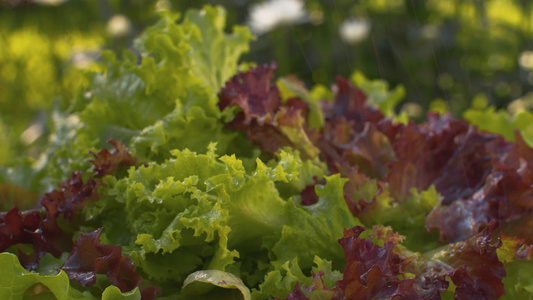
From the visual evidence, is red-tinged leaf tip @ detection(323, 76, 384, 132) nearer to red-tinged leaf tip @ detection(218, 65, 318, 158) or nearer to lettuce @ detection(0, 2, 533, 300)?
lettuce @ detection(0, 2, 533, 300)

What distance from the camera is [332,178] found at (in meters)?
1.17

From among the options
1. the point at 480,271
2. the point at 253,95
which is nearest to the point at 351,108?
the point at 253,95

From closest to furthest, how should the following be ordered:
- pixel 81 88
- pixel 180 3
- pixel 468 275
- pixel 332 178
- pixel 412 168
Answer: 1. pixel 468 275
2. pixel 332 178
3. pixel 412 168
4. pixel 81 88
5. pixel 180 3

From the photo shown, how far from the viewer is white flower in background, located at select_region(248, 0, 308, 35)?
3.49 meters

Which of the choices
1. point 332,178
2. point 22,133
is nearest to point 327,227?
point 332,178

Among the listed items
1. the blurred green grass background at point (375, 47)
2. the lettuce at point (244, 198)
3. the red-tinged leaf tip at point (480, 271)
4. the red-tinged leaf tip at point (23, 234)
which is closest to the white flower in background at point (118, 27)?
the blurred green grass background at point (375, 47)

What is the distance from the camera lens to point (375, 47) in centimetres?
393

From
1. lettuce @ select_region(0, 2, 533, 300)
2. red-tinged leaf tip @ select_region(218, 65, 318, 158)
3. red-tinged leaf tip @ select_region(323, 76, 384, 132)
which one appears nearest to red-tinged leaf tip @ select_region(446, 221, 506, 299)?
lettuce @ select_region(0, 2, 533, 300)

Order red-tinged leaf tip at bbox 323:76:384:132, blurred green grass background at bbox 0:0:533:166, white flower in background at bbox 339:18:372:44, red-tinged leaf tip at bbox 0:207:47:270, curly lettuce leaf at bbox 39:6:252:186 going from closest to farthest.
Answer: red-tinged leaf tip at bbox 0:207:47:270 < curly lettuce leaf at bbox 39:6:252:186 < red-tinged leaf tip at bbox 323:76:384:132 < blurred green grass background at bbox 0:0:533:166 < white flower in background at bbox 339:18:372:44

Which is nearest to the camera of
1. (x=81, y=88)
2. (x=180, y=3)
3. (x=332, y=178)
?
(x=332, y=178)

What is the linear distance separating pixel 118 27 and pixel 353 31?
1.43 m

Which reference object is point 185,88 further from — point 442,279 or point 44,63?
point 44,63

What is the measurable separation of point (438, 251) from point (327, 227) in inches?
8.8

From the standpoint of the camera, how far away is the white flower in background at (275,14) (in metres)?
3.49
